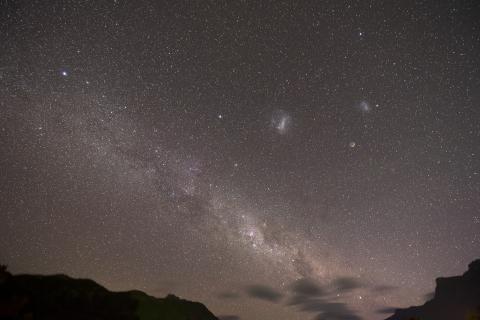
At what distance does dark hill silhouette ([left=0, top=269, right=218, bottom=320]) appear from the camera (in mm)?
22344

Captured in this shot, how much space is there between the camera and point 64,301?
2764cm

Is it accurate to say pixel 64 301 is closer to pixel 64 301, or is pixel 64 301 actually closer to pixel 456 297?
pixel 64 301

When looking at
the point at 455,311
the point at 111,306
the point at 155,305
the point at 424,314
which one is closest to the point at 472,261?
the point at 455,311

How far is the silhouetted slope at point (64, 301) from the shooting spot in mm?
22375

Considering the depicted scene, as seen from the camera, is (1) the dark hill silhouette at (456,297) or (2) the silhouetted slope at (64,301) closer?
(2) the silhouetted slope at (64,301)

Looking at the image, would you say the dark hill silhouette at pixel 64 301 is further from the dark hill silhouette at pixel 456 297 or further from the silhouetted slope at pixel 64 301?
the dark hill silhouette at pixel 456 297

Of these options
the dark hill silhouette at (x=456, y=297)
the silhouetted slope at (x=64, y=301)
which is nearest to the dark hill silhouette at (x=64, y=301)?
the silhouetted slope at (x=64, y=301)

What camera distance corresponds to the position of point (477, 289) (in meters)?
130

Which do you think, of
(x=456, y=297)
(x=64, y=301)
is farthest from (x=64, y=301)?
(x=456, y=297)

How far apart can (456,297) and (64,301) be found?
184436mm

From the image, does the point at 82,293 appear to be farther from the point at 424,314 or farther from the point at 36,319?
the point at 424,314

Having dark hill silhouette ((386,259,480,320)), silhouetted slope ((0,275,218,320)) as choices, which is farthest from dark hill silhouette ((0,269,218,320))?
dark hill silhouette ((386,259,480,320))

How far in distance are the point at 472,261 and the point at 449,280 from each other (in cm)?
2177

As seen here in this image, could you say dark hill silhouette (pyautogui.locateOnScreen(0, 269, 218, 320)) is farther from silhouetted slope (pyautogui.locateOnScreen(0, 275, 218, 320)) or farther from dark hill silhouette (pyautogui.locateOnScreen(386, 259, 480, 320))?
dark hill silhouette (pyautogui.locateOnScreen(386, 259, 480, 320))
